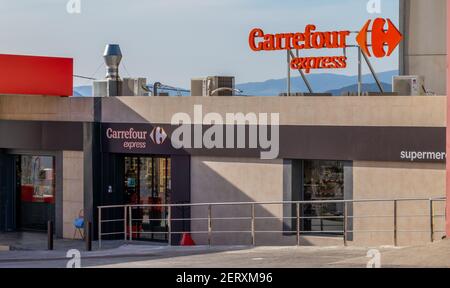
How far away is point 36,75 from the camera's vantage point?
1133 inches

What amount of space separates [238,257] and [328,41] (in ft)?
32.6

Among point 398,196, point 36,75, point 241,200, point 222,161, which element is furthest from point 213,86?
point 398,196

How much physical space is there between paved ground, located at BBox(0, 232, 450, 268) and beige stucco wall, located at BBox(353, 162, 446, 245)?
4133mm

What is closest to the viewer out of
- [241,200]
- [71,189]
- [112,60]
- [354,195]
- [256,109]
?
[354,195]

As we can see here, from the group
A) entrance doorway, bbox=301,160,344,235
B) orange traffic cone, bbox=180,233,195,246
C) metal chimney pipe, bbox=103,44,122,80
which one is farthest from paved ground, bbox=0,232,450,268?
metal chimney pipe, bbox=103,44,122,80

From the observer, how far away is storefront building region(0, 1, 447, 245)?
2433cm

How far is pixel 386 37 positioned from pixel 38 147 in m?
11.2

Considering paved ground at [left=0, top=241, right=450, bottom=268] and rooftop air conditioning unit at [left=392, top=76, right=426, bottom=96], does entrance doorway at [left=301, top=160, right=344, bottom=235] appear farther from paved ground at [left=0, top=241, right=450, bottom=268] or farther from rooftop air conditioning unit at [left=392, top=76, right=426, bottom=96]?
paved ground at [left=0, top=241, right=450, bottom=268]

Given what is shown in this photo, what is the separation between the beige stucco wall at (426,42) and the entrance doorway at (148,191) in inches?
343

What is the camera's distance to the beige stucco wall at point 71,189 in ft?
96.4

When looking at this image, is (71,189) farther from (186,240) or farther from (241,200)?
(241,200)

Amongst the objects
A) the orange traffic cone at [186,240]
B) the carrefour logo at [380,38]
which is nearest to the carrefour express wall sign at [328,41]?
the carrefour logo at [380,38]
